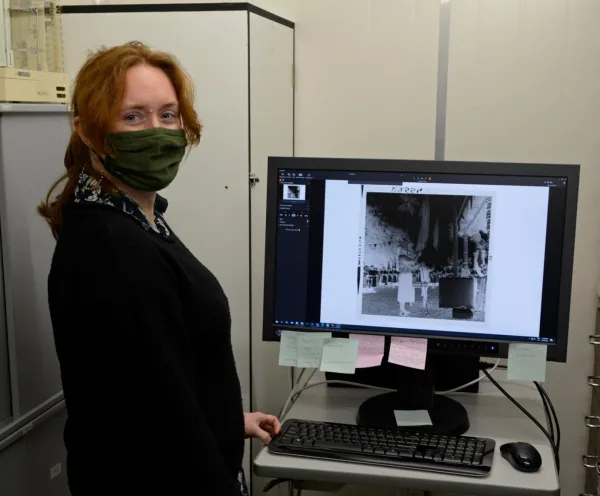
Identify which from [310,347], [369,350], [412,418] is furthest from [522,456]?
[310,347]

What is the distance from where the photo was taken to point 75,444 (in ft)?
3.84

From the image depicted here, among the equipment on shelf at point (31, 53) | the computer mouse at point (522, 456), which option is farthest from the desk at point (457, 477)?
the equipment on shelf at point (31, 53)

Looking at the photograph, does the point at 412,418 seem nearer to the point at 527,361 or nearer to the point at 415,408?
the point at 415,408

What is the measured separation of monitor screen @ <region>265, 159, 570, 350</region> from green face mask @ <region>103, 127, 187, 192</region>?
32cm

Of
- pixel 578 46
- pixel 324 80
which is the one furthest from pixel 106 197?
pixel 578 46

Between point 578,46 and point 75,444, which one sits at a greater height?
point 578,46

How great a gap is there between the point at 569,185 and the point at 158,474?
94 centimetres

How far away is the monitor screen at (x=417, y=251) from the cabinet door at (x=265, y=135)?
1.42 feet

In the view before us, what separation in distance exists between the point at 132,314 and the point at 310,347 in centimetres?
55

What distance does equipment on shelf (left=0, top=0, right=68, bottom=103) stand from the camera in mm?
1604

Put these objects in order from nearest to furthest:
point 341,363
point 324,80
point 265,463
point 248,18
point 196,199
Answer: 1. point 265,463
2. point 341,363
3. point 248,18
4. point 196,199
5. point 324,80

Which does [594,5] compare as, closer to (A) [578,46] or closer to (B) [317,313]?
(A) [578,46]

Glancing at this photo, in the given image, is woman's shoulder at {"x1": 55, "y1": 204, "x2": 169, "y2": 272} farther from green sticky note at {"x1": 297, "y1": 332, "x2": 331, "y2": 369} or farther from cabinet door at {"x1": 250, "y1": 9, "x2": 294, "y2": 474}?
cabinet door at {"x1": 250, "y1": 9, "x2": 294, "y2": 474}

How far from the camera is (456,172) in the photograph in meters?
1.45
